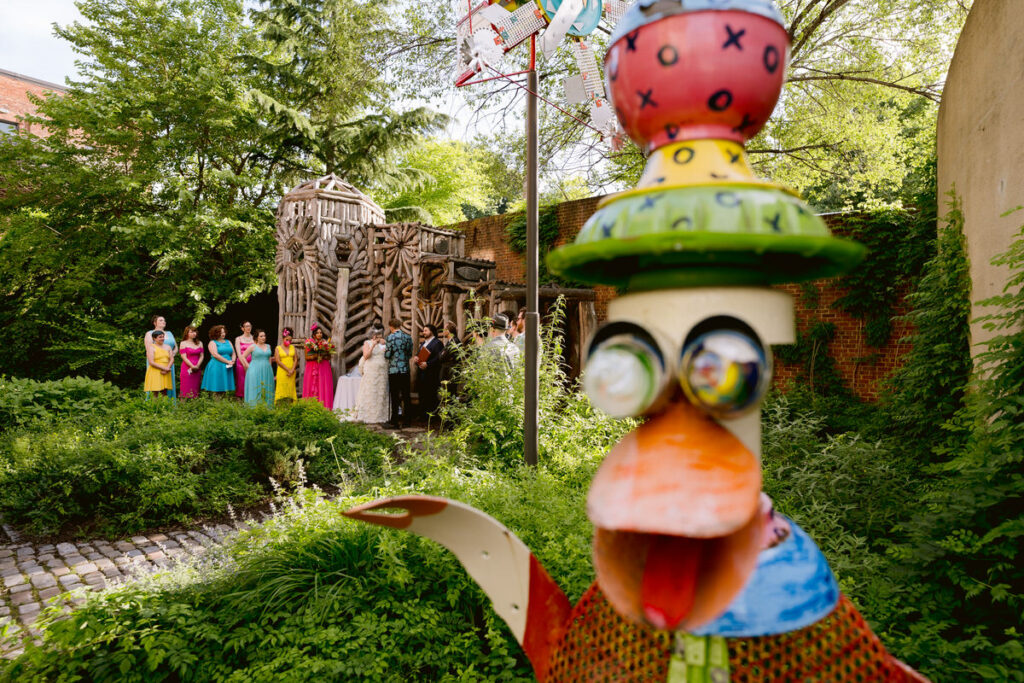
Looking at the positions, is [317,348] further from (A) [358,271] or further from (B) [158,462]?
(B) [158,462]

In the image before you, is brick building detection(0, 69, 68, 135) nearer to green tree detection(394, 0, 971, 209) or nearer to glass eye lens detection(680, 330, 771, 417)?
green tree detection(394, 0, 971, 209)

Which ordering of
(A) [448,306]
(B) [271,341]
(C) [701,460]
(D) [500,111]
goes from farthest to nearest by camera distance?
(B) [271,341] < (A) [448,306] < (D) [500,111] < (C) [701,460]

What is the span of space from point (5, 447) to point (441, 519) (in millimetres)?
6992

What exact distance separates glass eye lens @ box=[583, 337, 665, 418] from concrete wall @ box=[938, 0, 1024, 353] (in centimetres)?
366

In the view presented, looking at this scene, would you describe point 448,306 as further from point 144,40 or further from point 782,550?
point 144,40

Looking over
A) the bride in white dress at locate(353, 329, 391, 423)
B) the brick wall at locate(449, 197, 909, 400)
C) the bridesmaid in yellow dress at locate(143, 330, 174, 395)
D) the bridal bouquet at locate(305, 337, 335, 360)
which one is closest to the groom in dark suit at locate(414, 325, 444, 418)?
the bride in white dress at locate(353, 329, 391, 423)

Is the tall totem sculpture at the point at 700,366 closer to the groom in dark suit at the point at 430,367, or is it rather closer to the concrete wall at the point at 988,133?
the concrete wall at the point at 988,133

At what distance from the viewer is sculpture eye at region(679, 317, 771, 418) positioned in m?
0.91

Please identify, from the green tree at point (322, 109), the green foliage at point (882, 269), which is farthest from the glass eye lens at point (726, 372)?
the green tree at point (322, 109)

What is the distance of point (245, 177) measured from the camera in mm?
14758

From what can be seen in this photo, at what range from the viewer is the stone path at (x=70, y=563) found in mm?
3436

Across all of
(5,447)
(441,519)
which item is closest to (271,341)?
(5,447)

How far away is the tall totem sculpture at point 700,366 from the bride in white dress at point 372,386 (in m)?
7.98

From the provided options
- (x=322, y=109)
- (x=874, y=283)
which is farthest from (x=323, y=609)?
(x=322, y=109)
